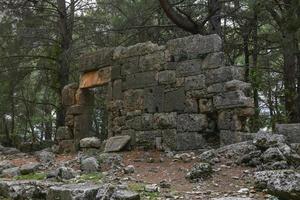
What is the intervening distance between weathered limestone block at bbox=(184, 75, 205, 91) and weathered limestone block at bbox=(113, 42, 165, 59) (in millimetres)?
999

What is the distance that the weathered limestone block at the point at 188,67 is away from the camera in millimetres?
9625

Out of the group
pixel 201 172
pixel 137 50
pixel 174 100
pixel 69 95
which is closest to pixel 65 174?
pixel 201 172

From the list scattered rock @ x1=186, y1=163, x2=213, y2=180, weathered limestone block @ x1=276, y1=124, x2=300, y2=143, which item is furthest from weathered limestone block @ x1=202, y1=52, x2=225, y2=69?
scattered rock @ x1=186, y1=163, x2=213, y2=180

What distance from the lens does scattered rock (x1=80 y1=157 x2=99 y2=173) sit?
7.99 meters

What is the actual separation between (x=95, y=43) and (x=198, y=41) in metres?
5.85

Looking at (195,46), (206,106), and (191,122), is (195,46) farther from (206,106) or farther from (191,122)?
(191,122)

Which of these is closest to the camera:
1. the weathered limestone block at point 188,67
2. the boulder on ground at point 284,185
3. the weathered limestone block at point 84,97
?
the boulder on ground at point 284,185

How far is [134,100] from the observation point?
10609 millimetres

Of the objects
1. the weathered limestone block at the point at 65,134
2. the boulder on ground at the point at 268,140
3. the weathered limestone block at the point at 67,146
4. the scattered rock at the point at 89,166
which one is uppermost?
the weathered limestone block at the point at 65,134

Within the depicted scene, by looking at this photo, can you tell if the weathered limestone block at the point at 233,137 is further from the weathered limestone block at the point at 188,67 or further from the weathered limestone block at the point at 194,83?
the weathered limestone block at the point at 188,67

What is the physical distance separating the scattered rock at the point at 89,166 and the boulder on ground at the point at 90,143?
2933 millimetres

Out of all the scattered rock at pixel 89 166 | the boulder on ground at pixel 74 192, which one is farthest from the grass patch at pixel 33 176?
the boulder on ground at pixel 74 192

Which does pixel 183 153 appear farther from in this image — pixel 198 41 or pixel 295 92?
pixel 295 92

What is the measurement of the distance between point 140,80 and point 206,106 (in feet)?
5.86
